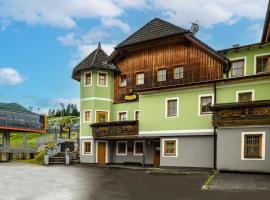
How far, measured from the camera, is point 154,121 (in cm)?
2934

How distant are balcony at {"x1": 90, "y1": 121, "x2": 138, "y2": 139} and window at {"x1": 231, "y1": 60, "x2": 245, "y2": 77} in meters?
9.38

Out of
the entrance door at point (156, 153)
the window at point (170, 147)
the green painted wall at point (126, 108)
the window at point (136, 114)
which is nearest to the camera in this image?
the window at point (170, 147)

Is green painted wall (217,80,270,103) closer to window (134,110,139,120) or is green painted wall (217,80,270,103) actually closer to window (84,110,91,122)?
window (134,110,139,120)

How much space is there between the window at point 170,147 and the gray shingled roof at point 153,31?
9447mm

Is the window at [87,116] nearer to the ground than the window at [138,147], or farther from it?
farther from it

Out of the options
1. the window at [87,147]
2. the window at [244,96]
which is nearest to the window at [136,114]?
the window at [87,147]

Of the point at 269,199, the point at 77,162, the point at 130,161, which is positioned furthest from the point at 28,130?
the point at 269,199

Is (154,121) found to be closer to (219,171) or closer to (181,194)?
(219,171)

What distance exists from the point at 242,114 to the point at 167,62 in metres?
11.7

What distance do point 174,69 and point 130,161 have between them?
9586 millimetres

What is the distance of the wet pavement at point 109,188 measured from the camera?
52.3ft

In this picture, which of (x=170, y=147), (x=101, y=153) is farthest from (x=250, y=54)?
(x=101, y=153)

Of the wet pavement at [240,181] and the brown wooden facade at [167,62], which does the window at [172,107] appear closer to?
the brown wooden facade at [167,62]

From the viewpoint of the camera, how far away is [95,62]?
3581 centimetres
